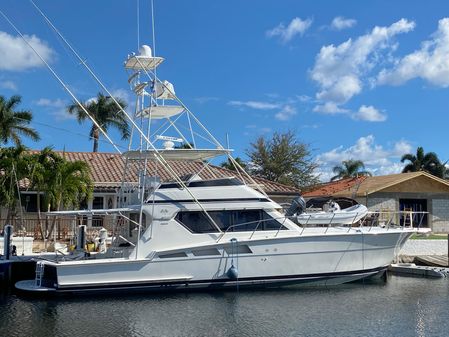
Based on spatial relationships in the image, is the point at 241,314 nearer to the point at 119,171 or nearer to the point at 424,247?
the point at 424,247

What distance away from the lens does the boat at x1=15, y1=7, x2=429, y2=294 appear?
52.0 feet

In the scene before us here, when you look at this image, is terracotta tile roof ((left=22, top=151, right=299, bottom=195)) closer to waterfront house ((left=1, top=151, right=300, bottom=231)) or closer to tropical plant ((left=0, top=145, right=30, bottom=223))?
waterfront house ((left=1, top=151, right=300, bottom=231))

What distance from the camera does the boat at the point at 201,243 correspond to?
15.8m

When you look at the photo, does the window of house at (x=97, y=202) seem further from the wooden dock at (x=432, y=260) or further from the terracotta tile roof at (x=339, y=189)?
the terracotta tile roof at (x=339, y=189)

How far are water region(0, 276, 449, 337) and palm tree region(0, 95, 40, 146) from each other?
17306 mm

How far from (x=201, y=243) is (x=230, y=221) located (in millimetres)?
1195

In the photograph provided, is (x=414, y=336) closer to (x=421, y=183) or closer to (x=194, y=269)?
(x=194, y=269)

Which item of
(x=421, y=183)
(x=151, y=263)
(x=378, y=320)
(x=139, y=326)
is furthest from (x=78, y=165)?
(x=421, y=183)

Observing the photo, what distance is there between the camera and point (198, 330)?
40.8ft

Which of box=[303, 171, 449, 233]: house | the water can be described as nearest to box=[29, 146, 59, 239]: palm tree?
the water

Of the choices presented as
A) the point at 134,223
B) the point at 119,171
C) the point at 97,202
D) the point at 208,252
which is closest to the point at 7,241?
the point at 134,223

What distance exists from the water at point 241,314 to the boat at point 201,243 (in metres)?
0.47

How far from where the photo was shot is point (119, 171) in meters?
28.9

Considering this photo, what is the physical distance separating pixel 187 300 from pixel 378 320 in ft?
17.3
